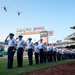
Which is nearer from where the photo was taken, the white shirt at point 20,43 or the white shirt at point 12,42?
the white shirt at point 12,42

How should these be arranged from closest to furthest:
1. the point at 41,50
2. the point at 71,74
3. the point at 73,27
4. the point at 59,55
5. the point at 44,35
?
the point at 71,74, the point at 41,50, the point at 59,55, the point at 73,27, the point at 44,35

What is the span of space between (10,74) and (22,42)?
17.9 feet

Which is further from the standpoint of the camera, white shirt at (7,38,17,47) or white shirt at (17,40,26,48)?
white shirt at (17,40,26,48)

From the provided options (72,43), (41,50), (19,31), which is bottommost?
(41,50)

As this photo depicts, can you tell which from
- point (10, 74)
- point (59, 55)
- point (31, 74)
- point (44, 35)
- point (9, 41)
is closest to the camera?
point (31, 74)

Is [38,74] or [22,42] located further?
[22,42]

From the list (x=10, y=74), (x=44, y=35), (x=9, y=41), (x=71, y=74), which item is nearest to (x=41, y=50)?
(x=9, y=41)

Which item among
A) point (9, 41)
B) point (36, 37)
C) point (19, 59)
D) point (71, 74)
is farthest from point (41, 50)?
point (36, 37)

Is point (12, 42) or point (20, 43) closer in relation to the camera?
point (12, 42)

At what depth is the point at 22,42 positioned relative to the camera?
53.2 feet

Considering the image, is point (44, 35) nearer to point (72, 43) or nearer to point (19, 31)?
point (19, 31)

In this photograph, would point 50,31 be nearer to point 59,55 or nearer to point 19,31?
point 19,31

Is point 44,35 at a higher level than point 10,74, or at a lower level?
higher

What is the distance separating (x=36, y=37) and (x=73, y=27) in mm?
18109
